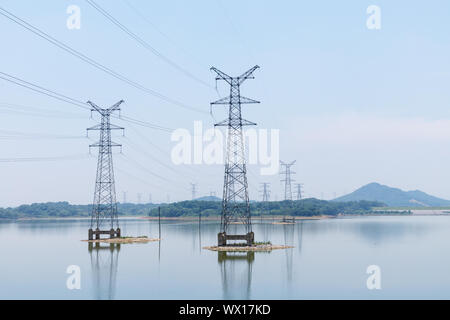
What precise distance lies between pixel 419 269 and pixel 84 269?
37.6 m

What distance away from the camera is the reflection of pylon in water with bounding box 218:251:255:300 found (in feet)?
145

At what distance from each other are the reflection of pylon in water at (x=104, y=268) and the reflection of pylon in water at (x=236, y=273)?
9.77 meters

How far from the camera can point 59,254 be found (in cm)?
8269

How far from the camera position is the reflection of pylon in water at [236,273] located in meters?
44.1

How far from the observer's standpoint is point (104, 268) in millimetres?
61781
